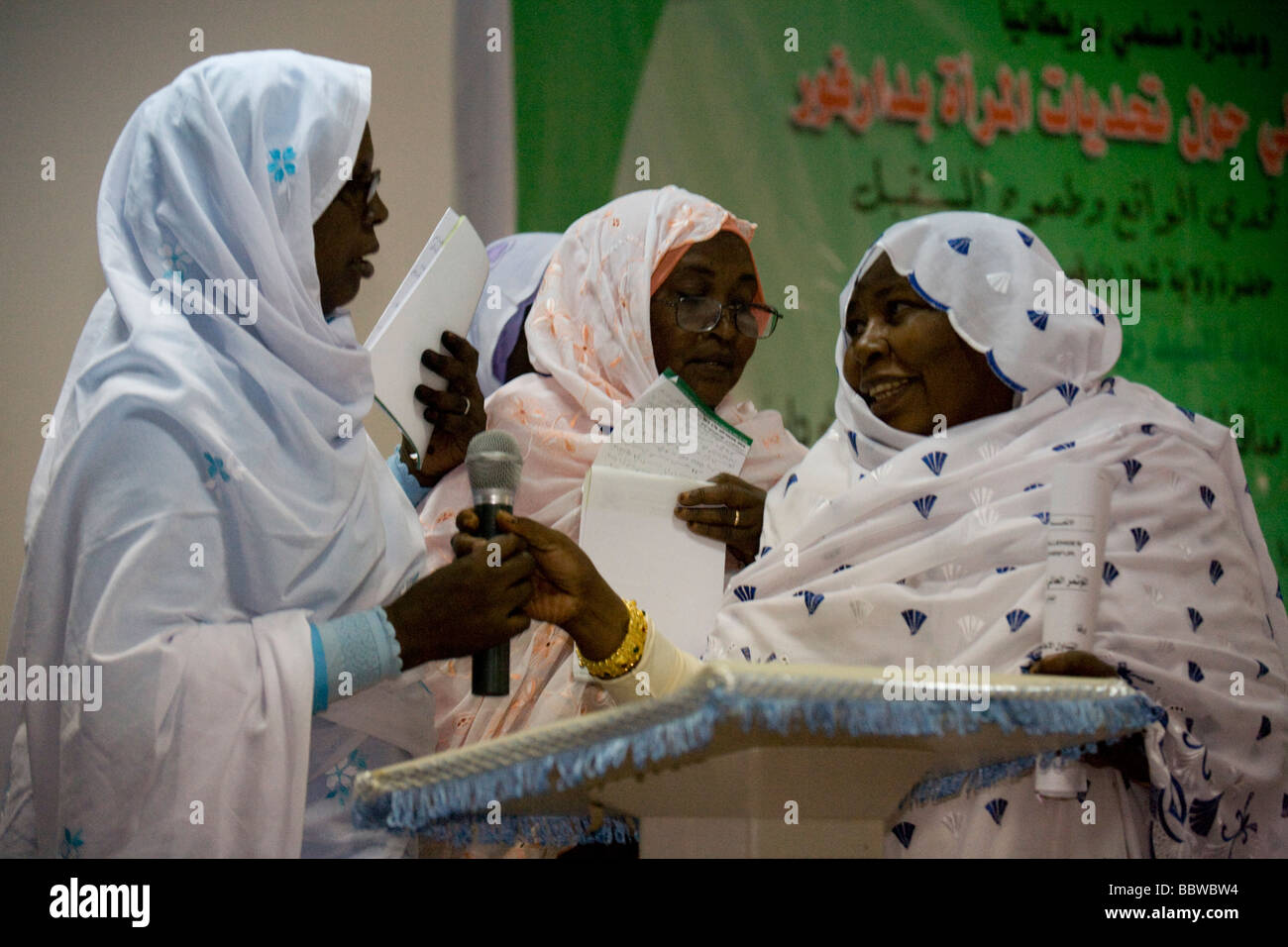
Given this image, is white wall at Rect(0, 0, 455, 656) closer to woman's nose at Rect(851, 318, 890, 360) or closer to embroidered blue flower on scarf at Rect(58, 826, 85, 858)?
embroidered blue flower on scarf at Rect(58, 826, 85, 858)

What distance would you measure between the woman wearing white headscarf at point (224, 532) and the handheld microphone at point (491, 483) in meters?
0.04

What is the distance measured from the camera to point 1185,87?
149 inches

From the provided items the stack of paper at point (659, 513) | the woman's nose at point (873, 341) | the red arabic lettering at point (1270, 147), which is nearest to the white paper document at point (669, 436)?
the stack of paper at point (659, 513)

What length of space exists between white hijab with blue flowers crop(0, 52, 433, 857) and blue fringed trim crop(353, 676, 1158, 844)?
388 millimetres

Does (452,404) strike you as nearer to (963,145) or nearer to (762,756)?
(762,756)

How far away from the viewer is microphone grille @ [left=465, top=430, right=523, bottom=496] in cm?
157

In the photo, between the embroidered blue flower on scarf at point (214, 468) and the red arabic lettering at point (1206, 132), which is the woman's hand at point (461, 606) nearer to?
the embroidered blue flower on scarf at point (214, 468)

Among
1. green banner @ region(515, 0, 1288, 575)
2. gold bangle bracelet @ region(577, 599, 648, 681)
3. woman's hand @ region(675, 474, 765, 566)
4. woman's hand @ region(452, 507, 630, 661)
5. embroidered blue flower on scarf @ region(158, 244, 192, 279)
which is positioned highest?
green banner @ region(515, 0, 1288, 575)

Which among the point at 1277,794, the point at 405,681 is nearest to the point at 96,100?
the point at 405,681

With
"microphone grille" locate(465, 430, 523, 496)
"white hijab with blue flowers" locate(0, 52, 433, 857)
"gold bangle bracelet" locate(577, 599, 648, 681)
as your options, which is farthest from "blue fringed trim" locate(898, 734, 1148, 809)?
"white hijab with blue flowers" locate(0, 52, 433, 857)

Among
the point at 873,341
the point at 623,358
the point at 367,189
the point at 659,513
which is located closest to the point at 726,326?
the point at 623,358

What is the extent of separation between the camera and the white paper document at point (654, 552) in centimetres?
209

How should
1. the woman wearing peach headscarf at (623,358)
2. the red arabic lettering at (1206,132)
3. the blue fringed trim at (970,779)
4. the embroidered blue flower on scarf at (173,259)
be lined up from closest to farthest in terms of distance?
the blue fringed trim at (970,779)
the embroidered blue flower on scarf at (173,259)
the woman wearing peach headscarf at (623,358)
the red arabic lettering at (1206,132)

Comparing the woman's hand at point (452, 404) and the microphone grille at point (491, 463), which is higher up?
the woman's hand at point (452, 404)
